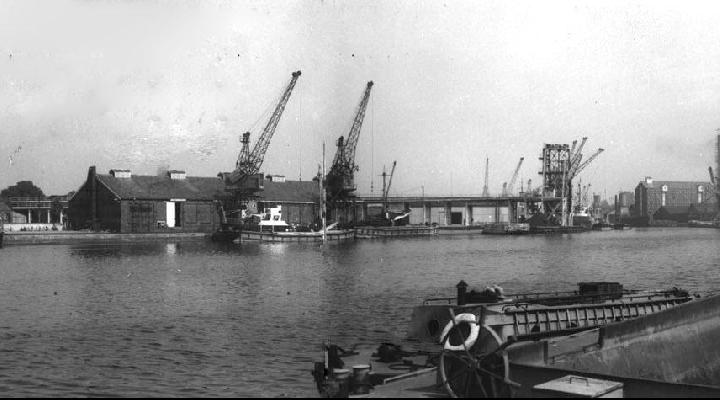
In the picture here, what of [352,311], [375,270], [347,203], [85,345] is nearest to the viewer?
[85,345]

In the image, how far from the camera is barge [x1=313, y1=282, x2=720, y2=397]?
13273 mm

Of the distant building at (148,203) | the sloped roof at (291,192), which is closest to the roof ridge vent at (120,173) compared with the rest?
the distant building at (148,203)

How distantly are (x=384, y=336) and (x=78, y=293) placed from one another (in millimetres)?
22514

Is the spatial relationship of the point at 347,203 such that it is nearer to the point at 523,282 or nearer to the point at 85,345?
the point at 523,282

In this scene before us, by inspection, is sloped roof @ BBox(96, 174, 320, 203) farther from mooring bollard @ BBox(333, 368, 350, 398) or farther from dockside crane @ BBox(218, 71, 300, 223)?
mooring bollard @ BBox(333, 368, 350, 398)

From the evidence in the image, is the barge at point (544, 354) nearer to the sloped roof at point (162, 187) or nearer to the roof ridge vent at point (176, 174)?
the sloped roof at point (162, 187)

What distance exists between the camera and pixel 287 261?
69.1 metres

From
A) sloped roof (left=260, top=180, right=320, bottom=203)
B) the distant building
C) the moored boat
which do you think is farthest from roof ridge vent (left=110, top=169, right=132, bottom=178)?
the moored boat

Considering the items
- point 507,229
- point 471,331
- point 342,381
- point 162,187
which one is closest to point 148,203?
point 162,187

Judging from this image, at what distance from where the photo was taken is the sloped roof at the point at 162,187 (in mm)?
111062

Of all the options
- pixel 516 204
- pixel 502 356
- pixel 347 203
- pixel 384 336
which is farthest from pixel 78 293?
pixel 516 204

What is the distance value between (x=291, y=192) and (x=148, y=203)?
28879 millimetres

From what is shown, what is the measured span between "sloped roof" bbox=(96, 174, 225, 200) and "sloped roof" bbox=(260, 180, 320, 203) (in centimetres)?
886

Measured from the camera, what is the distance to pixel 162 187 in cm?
11538
